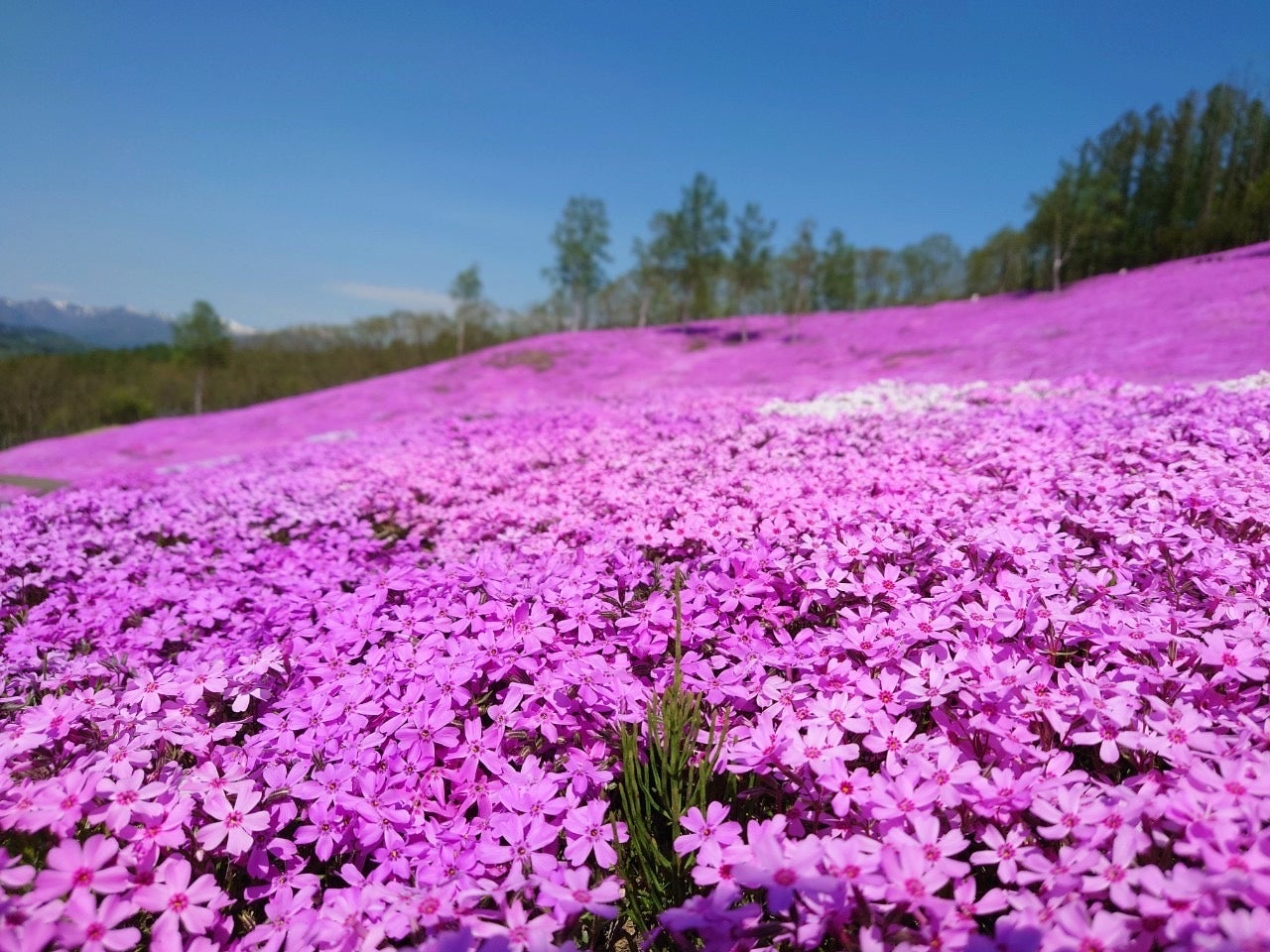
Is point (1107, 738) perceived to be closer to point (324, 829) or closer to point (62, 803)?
point (324, 829)

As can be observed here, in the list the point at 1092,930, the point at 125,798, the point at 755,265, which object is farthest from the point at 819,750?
the point at 755,265

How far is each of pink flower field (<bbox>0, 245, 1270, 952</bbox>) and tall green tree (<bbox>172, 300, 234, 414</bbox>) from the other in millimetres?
79699

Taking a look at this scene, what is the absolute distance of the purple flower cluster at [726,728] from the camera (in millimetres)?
1821

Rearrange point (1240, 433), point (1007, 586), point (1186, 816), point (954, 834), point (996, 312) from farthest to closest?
point (996, 312)
point (1240, 433)
point (1007, 586)
point (954, 834)
point (1186, 816)

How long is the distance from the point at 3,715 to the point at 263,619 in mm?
1153

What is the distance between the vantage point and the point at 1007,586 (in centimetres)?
300

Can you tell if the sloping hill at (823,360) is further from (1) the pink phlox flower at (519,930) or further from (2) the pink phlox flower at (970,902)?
(1) the pink phlox flower at (519,930)

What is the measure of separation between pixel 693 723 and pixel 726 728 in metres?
0.16

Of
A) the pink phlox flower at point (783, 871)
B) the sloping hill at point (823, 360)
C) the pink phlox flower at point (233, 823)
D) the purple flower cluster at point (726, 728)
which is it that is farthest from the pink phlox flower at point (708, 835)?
the sloping hill at point (823, 360)

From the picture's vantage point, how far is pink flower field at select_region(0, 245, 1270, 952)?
1.83m

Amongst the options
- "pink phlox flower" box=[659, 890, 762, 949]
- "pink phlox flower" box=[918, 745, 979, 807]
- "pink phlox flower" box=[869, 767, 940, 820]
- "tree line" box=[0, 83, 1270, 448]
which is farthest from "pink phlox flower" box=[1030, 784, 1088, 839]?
"tree line" box=[0, 83, 1270, 448]

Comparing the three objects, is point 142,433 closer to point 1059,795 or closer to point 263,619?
point 263,619

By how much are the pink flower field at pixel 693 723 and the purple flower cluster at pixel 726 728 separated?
0.05 feet

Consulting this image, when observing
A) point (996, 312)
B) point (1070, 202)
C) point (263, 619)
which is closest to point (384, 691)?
point (263, 619)
